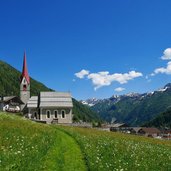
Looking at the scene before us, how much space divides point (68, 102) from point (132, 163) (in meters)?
102

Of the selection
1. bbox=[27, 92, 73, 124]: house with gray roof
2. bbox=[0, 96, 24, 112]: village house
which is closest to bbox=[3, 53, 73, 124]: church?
bbox=[27, 92, 73, 124]: house with gray roof

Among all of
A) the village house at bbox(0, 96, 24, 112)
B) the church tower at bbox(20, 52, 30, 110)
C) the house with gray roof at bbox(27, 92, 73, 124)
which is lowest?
the house with gray roof at bbox(27, 92, 73, 124)

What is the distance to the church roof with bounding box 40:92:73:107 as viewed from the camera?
12244 centimetres

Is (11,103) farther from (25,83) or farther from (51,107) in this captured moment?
(51,107)

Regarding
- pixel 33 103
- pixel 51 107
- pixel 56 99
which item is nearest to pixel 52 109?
pixel 51 107

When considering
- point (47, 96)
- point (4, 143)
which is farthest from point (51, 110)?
point (4, 143)

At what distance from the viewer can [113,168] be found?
60.6ft

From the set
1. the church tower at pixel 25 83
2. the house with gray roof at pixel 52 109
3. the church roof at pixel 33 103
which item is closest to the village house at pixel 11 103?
the church tower at pixel 25 83

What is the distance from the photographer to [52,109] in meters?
122

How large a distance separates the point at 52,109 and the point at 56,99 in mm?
4017

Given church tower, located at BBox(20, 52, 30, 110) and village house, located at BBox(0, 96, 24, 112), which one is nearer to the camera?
church tower, located at BBox(20, 52, 30, 110)

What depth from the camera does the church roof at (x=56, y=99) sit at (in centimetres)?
12244

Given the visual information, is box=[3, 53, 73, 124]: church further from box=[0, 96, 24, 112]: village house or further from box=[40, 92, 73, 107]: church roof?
box=[0, 96, 24, 112]: village house

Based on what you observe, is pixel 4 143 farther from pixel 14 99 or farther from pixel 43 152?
pixel 14 99
